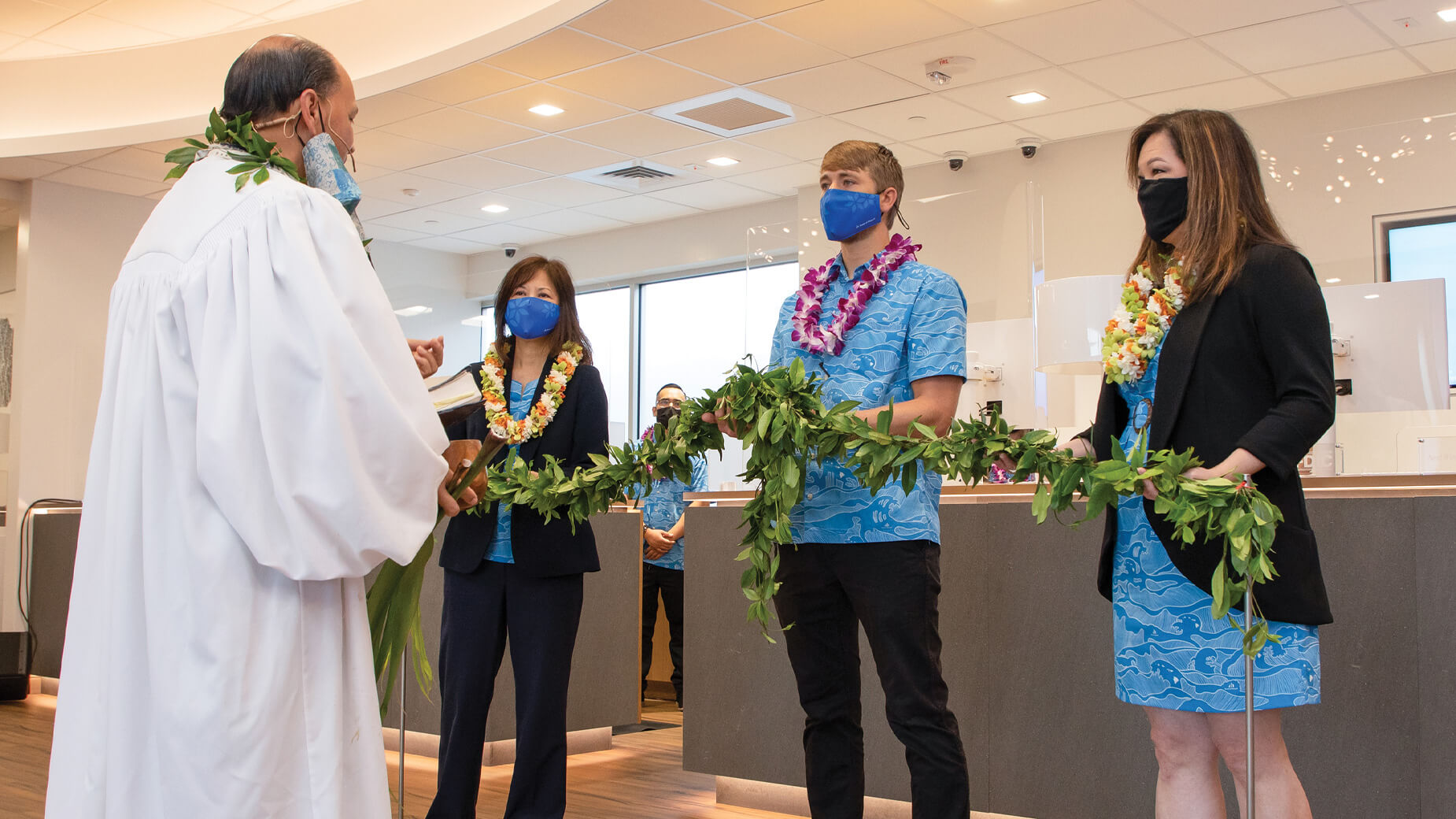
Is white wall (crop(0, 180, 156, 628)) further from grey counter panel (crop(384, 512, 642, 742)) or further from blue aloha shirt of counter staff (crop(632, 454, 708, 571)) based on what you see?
grey counter panel (crop(384, 512, 642, 742))

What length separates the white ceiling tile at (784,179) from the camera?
8.57 m

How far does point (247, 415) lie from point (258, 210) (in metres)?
0.27

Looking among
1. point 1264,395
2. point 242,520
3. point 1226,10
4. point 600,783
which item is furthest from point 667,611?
point 242,520

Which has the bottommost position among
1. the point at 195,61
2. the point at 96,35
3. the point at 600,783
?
the point at 600,783

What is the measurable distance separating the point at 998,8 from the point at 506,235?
596 cm

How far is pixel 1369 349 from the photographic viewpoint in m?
3.55

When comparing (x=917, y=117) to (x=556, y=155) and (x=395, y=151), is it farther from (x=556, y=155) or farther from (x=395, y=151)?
(x=395, y=151)

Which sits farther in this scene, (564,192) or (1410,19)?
(564,192)

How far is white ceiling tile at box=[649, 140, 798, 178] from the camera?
317 inches

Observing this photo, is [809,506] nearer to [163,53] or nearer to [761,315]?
[761,315]

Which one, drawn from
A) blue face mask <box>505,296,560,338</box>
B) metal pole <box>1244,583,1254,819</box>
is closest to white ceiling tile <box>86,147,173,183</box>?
blue face mask <box>505,296,560,338</box>

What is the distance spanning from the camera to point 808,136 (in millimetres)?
7754

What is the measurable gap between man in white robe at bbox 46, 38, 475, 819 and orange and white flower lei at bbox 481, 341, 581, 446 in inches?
56.1

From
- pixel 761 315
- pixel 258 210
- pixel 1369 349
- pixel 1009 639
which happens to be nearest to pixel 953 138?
pixel 761 315
